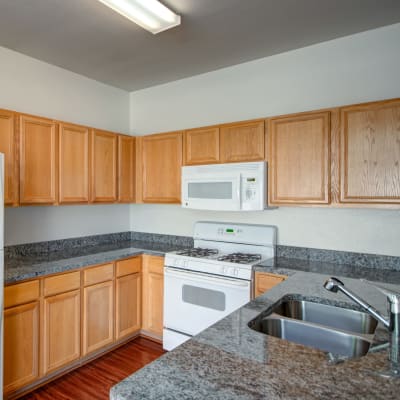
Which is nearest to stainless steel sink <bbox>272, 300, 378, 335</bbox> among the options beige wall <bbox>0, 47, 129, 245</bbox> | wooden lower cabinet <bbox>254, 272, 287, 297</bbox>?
wooden lower cabinet <bbox>254, 272, 287, 297</bbox>

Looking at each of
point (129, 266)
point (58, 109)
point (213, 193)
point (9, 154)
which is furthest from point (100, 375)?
point (58, 109)

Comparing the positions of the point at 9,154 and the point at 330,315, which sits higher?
the point at 9,154

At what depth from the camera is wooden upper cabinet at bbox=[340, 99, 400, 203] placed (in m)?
2.14

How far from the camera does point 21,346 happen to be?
223 cm

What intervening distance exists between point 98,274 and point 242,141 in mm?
1702

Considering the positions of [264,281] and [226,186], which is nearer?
[264,281]

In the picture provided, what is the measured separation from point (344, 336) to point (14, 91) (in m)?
3.08

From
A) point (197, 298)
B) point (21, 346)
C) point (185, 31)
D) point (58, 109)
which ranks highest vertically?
point (185, 31)

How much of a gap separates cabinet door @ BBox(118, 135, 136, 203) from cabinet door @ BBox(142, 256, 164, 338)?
28.2 inches

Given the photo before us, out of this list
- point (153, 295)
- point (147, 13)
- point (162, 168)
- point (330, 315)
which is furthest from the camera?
point (162, 168)

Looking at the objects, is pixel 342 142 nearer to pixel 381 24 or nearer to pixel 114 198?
pixel 381 24

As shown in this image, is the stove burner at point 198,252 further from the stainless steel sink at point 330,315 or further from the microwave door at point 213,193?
the stainless steel sink at point 330,315

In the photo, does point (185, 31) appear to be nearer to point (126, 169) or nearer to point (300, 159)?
point (300, 159)

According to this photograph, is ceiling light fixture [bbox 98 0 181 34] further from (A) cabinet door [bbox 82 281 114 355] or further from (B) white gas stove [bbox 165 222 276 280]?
(A) cabinet door [bbox 82 281 114 355]
